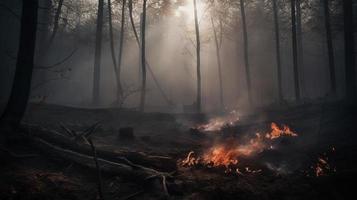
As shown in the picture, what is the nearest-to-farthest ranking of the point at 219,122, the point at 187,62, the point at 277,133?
the point at 277,133
the point at 219,122
the point at 187,62

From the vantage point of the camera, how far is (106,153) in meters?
9.03

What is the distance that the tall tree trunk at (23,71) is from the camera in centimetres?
977

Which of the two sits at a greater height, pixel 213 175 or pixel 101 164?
pixel 101 164

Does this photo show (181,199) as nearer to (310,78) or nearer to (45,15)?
(45,15)

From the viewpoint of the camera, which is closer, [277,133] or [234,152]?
[234,152]

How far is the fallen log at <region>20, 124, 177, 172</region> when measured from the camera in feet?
28.4

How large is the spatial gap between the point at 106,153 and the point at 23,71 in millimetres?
4018

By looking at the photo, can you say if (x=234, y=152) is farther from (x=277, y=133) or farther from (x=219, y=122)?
(x=219, y=122)

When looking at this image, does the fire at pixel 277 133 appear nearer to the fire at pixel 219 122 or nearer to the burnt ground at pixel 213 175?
the burnt ground at pixel 213 175

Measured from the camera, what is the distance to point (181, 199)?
699 cm

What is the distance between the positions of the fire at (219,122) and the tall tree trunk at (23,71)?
10.5 m

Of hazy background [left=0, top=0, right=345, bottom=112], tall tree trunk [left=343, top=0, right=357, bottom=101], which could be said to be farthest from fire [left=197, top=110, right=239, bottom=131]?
hazy background [left=0, top=0, right=345, bottom=112]

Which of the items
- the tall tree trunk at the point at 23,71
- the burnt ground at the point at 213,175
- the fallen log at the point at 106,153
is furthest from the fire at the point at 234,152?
the tall tree trunk at the point at 23,71

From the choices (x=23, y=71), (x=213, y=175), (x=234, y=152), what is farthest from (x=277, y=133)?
(x=23, y=71)
